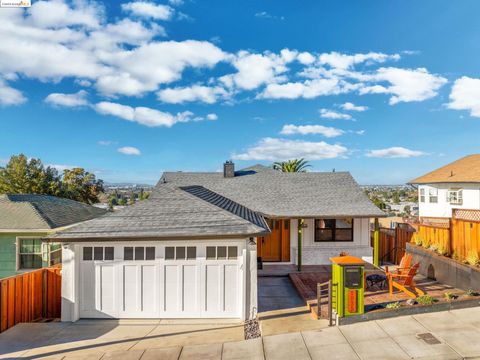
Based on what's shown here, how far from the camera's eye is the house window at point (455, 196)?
88.9 ft

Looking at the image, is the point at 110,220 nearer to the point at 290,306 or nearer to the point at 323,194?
the point at 290,306

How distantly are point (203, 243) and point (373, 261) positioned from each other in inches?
374

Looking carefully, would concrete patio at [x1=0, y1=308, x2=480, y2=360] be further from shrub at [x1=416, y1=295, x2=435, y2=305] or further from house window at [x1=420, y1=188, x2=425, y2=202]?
house window at [x1=420, y1=188, x2=425, y2=202]

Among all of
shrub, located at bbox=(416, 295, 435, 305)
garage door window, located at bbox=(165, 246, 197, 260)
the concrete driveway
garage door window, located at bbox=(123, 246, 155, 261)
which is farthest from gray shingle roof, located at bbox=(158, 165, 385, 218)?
shrub, located at bbox=(416, 295, 435, 305)

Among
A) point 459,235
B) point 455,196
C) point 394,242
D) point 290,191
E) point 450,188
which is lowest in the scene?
point 394,242

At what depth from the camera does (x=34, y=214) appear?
14750 mm

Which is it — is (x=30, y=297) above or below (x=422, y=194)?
below

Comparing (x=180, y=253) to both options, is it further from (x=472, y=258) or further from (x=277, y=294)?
(x=472, y=258)

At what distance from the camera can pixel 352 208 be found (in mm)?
14180

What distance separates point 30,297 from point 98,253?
2.69 meters

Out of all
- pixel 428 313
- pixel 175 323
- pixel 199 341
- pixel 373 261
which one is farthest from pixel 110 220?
pixel 373 261

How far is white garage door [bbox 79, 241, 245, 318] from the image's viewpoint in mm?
8781

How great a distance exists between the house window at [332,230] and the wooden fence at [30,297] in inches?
432

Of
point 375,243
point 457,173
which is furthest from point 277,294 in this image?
point 457,173
